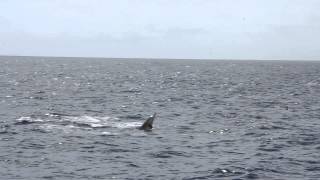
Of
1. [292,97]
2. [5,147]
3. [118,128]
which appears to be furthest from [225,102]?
[5,147]

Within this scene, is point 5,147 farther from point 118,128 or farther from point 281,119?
point 281,119

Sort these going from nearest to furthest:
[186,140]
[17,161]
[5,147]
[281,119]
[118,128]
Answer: [17,161] < [5,147] < [186,140] < [118,128] < [281,119]

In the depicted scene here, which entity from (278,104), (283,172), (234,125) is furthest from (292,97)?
(283,172)

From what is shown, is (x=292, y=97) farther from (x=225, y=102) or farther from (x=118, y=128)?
→ (x=118, y=128)

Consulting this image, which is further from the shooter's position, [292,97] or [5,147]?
[292,97]

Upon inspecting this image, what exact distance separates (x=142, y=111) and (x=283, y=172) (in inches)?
1094

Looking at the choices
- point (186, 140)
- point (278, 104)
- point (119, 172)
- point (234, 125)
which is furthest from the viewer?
point (278, 104)

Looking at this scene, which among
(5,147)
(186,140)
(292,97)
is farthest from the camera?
(292,97)

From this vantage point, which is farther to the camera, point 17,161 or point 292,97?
point 292,97

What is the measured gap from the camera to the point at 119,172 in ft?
87.9

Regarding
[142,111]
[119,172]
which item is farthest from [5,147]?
[142,111]

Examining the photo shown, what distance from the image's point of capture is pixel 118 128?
4069cm

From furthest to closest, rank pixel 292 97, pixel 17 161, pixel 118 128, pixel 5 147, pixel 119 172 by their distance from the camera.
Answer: pixel 292 97 < pixel 118 128 < pixel 5 147 < pixel 17 161 < pixel 119 172

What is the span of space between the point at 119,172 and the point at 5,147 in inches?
371
